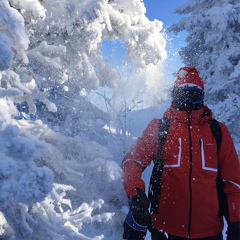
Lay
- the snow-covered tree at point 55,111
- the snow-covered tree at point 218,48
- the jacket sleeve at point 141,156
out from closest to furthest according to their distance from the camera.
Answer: the snow-covered tree at point 55,111 < the jacket sleeve at point 141,156 < the snow-covered tree at point 218,48

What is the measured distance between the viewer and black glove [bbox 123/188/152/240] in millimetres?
2607

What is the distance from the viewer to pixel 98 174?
8.08 feet

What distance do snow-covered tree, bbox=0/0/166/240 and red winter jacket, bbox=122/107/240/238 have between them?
Answer: 51 centimetres

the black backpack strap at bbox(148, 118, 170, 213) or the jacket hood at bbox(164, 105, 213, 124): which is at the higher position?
the jacket hood at bbox(164, 105, 213, 124)

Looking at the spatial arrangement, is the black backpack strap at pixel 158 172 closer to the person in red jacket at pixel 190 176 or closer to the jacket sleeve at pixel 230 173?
the person in red jacket at pixel 190 176

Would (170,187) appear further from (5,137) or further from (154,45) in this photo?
(5,137)

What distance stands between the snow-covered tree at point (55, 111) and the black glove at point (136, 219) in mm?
122

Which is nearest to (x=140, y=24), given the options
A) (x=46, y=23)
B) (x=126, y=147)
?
(x=46, y=23)

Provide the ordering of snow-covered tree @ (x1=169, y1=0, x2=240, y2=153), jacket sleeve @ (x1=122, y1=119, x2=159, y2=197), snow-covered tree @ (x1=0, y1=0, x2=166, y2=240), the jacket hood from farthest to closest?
snow-covered tree @ (x1=169, y1=0, x2=240, y2=153) < the jacket hood < jacket sleeve @ (x1=122, y1=119, x2=159, y2=197) < snow-covered tree @ (x1=0, y1=0, x2=166, y2=240)

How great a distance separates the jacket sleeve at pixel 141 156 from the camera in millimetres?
2840

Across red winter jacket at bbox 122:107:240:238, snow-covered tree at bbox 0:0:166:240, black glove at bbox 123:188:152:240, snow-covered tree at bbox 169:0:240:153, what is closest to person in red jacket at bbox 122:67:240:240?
red winter jacket at bbox 122:107:240:238

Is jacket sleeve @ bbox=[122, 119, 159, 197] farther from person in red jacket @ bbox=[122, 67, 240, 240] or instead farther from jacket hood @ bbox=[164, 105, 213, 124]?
jacket hood @ bbox=[164, 105, 213, 124]

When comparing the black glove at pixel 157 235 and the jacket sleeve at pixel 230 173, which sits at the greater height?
the jacket sleeve at pixel 230 173

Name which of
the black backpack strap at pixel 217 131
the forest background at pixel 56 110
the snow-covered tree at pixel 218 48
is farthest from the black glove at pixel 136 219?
the snow-covered tree at pixel 218 48
